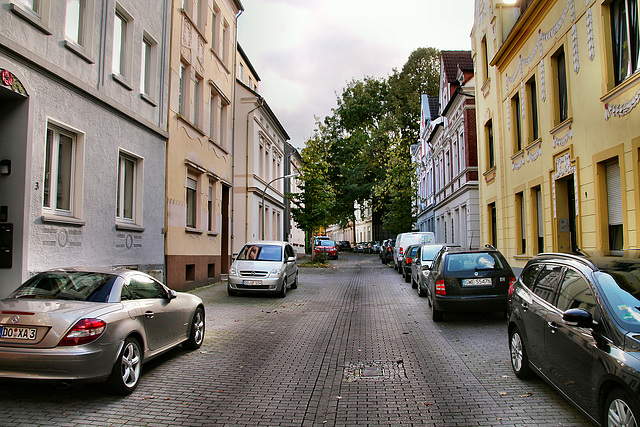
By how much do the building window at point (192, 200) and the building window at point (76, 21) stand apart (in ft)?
22.8

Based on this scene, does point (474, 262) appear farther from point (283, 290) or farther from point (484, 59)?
point (484, 59)

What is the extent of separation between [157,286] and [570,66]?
35.2 ft

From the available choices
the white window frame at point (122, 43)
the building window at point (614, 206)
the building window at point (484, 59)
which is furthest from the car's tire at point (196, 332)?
the building window at point (484, 59)

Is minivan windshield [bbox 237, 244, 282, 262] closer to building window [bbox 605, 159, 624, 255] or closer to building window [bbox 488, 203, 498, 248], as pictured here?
building window [bbox 605, 159, 624, 255]

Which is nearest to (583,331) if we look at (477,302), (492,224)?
(477,302)

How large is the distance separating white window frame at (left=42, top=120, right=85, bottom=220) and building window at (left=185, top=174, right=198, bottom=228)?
668cm

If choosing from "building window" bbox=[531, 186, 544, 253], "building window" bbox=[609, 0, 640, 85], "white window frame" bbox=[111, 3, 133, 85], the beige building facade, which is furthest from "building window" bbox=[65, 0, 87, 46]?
"building window" bbox=[531, 186, 544, 253]

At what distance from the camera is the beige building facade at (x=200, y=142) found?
15062 millimetres

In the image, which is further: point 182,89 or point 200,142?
point 200,142

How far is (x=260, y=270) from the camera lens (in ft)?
47.0

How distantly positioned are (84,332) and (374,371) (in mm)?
3574

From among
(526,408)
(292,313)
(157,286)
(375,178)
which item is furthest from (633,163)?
(375,178)

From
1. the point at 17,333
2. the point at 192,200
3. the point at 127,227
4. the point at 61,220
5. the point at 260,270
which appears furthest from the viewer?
the point at 192,200

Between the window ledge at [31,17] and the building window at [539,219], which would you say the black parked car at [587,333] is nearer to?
the window ledge at [31,17]
